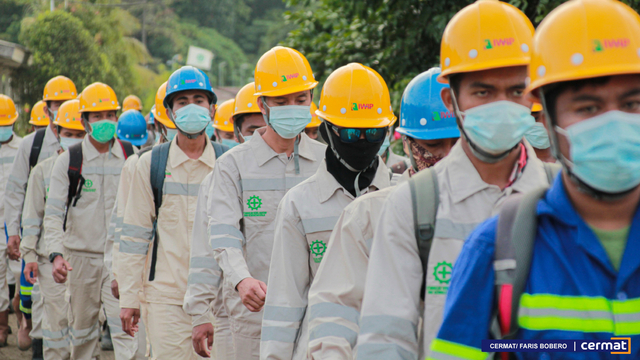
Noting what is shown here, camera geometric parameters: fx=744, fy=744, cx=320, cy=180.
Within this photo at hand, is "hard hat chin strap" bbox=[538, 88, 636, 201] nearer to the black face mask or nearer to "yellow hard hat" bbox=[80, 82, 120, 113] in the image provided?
the black face mask

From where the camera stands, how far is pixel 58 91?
38.3ft

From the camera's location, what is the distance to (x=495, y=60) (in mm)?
2543

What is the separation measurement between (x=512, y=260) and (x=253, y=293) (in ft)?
9.37

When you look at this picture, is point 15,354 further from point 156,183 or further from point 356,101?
point 356,101

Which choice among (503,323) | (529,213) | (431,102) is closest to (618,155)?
(529,213)

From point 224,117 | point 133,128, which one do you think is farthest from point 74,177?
point 133,128

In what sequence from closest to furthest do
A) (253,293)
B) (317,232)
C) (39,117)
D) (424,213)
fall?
→ (424,213) → (317,232) → (253,293) → (39,117)

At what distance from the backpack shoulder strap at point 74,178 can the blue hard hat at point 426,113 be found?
5.43 metres

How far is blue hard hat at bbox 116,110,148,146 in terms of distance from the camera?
11.2 metres

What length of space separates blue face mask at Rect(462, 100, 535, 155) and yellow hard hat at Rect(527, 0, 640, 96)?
62 cm

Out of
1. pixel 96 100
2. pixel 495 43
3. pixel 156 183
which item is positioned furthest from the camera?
pixel 96 100

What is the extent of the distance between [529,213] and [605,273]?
222 millimetres

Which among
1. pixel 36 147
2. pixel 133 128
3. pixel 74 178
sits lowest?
pixel 74 178

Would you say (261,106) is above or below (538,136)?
above
